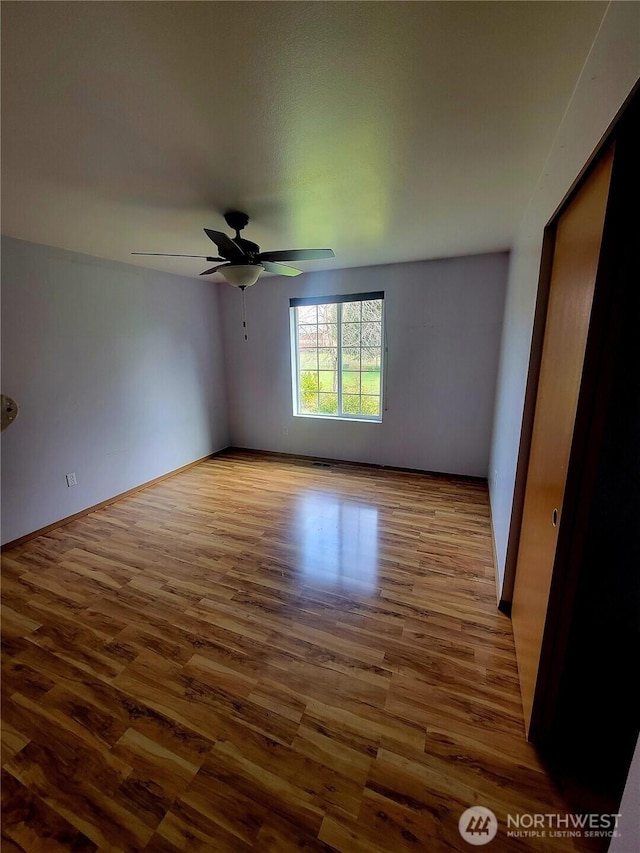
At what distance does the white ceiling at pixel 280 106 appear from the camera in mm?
911

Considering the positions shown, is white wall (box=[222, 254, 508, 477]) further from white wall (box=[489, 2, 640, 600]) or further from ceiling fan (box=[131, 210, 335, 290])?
ceiling fan (box=[131, 210, 335, 290])

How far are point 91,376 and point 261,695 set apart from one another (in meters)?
3.01

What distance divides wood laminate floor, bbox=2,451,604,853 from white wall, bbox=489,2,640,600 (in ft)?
1.59

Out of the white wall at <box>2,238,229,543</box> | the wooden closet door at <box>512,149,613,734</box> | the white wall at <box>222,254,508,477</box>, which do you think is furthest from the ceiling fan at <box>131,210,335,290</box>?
the white wall at <box>222,254,508,477</box>

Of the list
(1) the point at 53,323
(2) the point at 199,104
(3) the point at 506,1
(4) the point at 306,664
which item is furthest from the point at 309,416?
(3) the point at 506,1

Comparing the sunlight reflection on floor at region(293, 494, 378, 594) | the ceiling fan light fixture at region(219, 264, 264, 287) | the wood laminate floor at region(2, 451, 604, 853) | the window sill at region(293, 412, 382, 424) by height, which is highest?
the ceiling fan light fixture at region(219, 264, 264, 287)

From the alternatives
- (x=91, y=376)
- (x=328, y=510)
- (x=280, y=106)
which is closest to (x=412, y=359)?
(x=328, y=510)

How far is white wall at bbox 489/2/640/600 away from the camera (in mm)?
827

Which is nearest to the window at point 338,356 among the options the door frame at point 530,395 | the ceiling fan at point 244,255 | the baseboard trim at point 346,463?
the baseboard trim at point 346,463

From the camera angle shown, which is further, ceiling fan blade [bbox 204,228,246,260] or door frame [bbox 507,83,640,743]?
ceiling fan blade [bbox 204,228,246,260]

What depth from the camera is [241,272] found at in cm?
219

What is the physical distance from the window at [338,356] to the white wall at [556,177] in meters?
1.71

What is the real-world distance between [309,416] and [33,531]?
2988mm

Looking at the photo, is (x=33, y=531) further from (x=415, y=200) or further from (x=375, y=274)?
(x=375, y=274)
